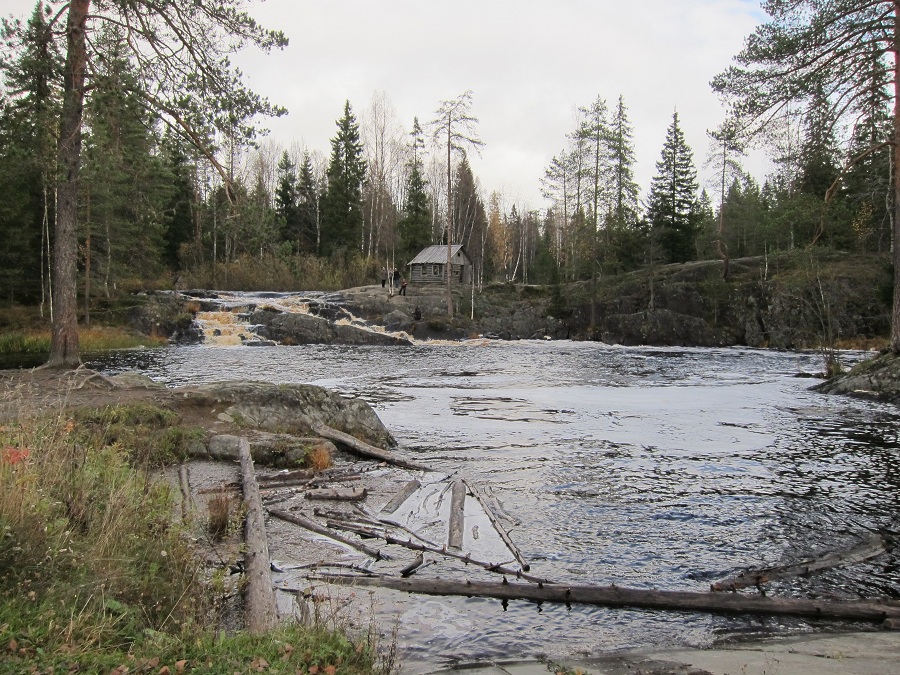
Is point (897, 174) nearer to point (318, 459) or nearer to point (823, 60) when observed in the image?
point (823, 60)

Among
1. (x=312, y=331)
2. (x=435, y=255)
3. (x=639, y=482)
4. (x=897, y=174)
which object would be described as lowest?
(x=639, y=482)

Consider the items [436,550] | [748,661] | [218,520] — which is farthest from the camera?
[436,550]

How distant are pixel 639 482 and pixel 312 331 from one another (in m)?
31.7

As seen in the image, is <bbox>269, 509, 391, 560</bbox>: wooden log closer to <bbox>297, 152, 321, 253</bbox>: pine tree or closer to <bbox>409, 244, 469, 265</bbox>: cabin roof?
<bbox>409, 244, 469, 265</bbox>: cabin roof

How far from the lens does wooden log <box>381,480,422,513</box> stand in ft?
23.6

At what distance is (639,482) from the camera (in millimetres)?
8875

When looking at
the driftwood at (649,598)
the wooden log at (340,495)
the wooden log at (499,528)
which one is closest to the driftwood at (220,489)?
the wooden log at (340,495)

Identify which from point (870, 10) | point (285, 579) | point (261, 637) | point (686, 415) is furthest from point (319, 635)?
point (870, 10)

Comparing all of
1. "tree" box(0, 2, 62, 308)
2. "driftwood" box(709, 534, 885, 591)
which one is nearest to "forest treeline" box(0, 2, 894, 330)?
"tree" box(0, 2, 62, 308)

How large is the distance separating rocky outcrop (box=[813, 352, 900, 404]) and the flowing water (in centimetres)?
87

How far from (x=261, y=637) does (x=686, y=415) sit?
43.4 ft

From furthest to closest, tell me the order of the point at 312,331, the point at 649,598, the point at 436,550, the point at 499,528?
the point at 312,331 → the point at 499,528 → the point at 436,550 → the point at 649,598

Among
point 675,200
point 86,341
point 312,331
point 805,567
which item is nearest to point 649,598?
point 805,567

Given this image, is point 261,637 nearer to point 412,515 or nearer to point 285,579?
point 285,579
